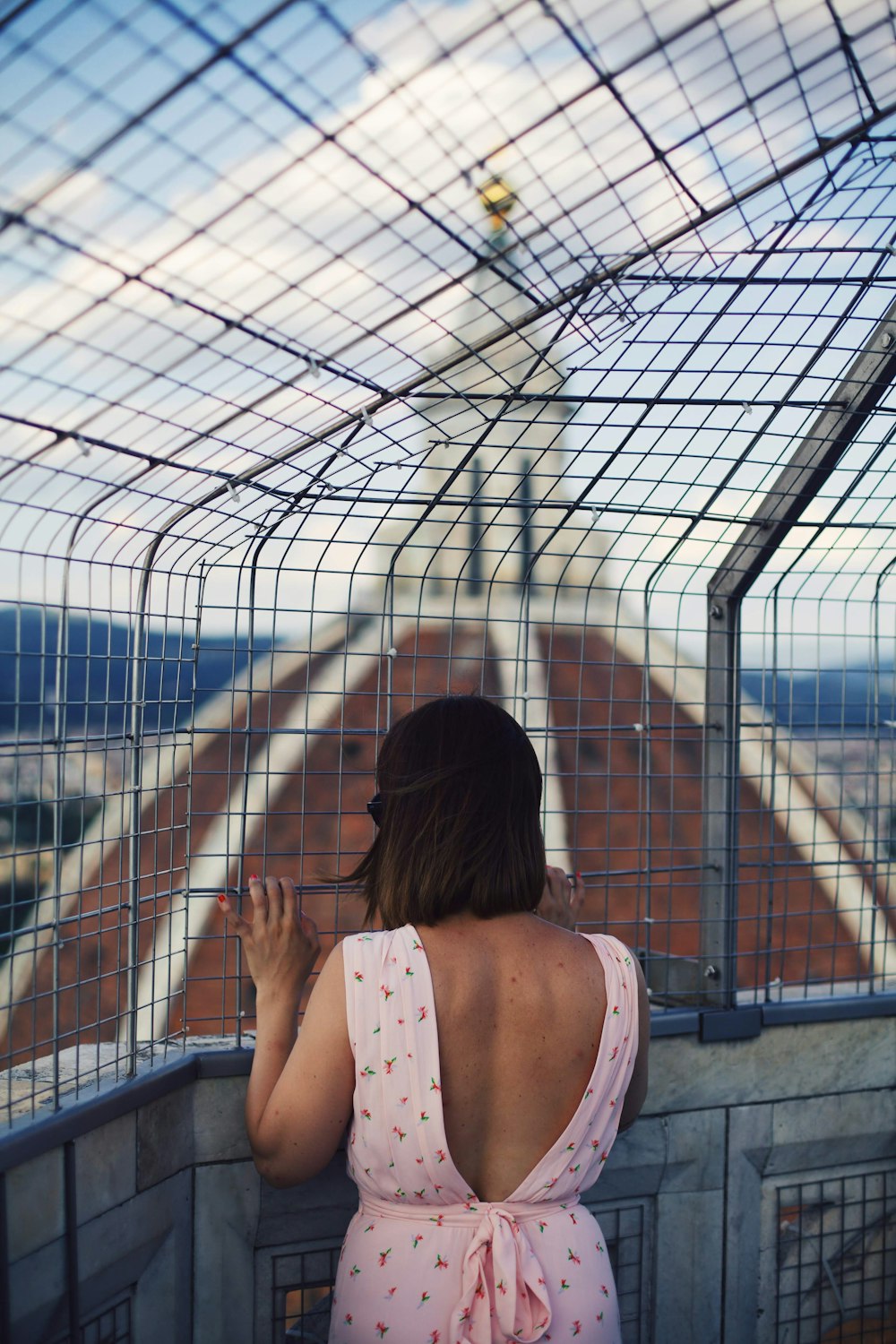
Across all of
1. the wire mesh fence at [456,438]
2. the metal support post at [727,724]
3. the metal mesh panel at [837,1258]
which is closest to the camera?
the wire mesh fence at [456,438]

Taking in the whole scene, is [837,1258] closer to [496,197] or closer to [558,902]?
[558,902]

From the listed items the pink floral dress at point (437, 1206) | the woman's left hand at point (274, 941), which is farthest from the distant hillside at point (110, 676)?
the pink floral dress at point (437, 1206)

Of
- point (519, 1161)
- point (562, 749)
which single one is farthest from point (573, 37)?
point (562, 749)

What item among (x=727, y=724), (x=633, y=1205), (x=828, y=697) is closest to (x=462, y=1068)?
(x=633, y=1205)

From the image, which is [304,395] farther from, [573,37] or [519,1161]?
[519,1161]

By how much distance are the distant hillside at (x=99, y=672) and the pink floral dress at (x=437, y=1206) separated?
60 centimetres

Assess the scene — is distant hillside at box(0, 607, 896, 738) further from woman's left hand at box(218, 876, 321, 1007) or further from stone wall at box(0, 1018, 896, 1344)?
stone wall at box(0, 1018, 896, 1344)

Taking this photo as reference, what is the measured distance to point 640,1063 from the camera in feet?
5.71

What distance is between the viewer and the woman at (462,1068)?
1.58 meters

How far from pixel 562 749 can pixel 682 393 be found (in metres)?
12.5

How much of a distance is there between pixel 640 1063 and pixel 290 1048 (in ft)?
1.80

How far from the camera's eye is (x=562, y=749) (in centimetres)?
1452

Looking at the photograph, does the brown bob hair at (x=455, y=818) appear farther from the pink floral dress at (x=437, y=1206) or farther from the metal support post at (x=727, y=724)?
the metal support post at (x=727, y=724)

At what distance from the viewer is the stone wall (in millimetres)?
1846
